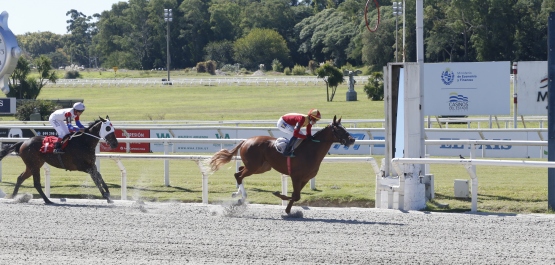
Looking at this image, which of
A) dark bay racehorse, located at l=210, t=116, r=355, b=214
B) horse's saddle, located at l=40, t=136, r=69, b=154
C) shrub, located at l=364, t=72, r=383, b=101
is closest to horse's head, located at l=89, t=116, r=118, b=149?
horse's saddle, located at l=40, t=136, r=69, b=154

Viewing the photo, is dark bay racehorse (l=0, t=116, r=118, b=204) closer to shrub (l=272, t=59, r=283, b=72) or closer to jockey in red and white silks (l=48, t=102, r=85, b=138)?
jockey in red and white silks (l=48, t=102, r=85, b=138)

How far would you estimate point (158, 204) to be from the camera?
11047 mm

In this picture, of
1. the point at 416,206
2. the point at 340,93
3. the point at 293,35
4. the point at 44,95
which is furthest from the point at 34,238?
the point at 293,35

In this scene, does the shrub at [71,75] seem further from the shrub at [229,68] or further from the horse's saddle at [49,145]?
the horse's saddle at [49,145]

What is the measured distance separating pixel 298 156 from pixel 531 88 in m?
10.0

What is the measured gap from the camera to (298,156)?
383 inches

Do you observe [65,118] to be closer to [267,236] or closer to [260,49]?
[267,236]

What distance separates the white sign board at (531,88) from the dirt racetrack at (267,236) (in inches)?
362

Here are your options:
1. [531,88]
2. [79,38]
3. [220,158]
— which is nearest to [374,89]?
[531,88]

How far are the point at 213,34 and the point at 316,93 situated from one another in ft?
125

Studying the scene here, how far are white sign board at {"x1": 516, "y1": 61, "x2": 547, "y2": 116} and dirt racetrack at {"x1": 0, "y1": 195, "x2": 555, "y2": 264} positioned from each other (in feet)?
30.2

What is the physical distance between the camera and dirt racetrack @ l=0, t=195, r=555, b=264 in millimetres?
6988

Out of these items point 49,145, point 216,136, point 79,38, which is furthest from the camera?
point 79,38

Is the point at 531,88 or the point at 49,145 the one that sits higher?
the point at 531,88
